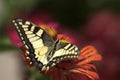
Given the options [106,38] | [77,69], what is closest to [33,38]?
[77,69]

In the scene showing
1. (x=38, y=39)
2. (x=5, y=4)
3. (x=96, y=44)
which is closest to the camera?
(x=38, y=39)

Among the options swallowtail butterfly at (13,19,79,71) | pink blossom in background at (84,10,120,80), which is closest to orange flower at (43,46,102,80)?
swallowtail butterfly at (13,19,79,71)

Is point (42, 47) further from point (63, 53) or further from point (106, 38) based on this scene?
point (106, 38)

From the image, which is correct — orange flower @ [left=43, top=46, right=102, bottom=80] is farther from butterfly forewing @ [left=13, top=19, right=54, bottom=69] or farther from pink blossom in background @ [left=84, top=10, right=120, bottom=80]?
pink blossom in background @ [left=84, top=10, right=120, bottom=80]

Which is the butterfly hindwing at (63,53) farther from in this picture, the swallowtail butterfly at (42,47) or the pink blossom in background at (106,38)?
the pink blossom in background at (106,38)

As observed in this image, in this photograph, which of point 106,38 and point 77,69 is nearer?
point 77,69

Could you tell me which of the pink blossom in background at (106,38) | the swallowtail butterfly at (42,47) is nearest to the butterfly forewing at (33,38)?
the swallowtail butterfly at (42,47)

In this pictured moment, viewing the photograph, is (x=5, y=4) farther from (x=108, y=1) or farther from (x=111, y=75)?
(x=111, y=75)

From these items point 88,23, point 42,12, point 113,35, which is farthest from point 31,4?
point 113,35
